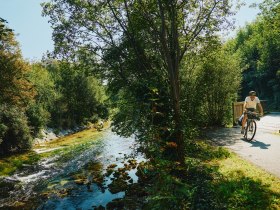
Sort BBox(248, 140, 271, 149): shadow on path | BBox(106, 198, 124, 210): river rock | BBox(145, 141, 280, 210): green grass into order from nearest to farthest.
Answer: BBox(145, 141, 280, 210): green grass → BBox(106, 198, 124, 210): river rock → BBox(248, 140, 271, 149): shadow on path

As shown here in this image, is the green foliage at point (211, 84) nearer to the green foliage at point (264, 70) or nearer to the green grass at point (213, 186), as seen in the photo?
the green grass at point (213, 186)

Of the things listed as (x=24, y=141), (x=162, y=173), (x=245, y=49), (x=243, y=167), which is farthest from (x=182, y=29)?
(x=245, y=49)

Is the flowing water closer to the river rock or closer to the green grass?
the river rock

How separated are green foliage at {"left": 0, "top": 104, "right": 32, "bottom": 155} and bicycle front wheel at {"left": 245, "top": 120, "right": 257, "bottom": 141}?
57.2ft

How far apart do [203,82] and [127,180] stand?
33.7ft

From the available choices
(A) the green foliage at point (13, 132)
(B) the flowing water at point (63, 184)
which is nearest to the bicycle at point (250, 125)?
(B) the flowing water at point (63, 184)

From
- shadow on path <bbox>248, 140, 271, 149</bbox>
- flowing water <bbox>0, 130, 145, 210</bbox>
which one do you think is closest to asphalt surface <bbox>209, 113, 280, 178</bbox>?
shadow on path <bbox>248, 140, 271, 149</bbox>

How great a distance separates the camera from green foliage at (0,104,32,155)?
22922mm

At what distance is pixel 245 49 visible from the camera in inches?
2800

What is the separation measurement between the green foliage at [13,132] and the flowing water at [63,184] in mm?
4564

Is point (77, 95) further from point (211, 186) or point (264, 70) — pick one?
point (211, 186)

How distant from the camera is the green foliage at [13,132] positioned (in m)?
22.9

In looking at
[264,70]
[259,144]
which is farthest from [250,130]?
[264,70]

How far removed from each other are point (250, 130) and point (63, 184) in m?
9.24
